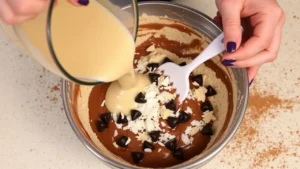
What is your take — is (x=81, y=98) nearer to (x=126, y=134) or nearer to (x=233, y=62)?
(x=126, y=134)

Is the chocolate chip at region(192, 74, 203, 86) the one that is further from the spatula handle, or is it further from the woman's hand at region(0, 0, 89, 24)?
the woman's hand at region(0, 0, 89, 24)

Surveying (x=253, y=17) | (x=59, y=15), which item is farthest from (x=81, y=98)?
(x=253, y=17)

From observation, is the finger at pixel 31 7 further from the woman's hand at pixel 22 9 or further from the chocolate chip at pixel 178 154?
the chocolate chip at pixel 178 154

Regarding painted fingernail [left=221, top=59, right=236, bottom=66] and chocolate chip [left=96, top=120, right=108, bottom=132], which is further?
chocolate chip [left=96, top=120, right=108, bottom=132]

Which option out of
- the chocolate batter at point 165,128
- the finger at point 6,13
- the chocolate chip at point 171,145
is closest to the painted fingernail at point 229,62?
the chocolate batter at point 165,128

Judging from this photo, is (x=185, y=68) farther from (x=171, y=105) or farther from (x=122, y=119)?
(x=122, y=119)

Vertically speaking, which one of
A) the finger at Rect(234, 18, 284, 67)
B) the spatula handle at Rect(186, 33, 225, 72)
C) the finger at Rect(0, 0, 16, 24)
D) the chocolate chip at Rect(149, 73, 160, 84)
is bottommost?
the chocolate chip at Rect(149, 73, 160, 84)

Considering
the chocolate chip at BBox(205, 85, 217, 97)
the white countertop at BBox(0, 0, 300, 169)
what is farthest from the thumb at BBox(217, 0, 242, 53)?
the white countertop at BBox(0, 0, 300, 169)
